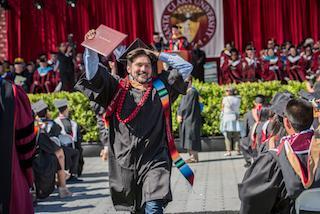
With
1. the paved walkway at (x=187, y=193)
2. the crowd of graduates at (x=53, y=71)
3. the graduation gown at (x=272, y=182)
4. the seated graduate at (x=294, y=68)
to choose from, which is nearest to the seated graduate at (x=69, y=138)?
the paved walkway at (x=187, y=193)

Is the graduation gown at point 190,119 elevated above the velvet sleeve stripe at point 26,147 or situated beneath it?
situated beneath

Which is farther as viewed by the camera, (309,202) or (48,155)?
(48,155)

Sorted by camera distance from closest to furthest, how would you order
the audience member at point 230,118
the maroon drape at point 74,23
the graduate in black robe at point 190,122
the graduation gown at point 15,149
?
the graduation gown at point 15,149, the graduate in black robe at point 190,122, the audience member at point 230,118, the maroon drape at point 74,23

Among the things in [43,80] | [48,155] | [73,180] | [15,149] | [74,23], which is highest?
[74,23]

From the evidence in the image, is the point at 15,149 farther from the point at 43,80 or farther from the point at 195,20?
the point at 195,20

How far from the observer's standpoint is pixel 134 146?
6.54m

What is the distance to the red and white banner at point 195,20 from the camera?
88.4 feet

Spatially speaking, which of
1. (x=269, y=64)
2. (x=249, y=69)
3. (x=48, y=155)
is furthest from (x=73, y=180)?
(x=269, y=64)

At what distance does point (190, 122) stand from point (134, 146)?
27.7 ft

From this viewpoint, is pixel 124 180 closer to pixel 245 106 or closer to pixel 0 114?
pixel 0 114

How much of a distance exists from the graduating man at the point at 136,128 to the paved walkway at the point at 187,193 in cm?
150

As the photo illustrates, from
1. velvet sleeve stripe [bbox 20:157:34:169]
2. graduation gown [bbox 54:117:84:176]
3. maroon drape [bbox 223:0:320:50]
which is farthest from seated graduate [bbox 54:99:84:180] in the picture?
maroon drape [bbox 223:0:320:50]

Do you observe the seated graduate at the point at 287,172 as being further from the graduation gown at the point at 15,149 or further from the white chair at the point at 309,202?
the graduation gown at the point at 15,149

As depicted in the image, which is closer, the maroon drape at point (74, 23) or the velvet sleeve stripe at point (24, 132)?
the velvet sleeve stripe at point (24, 132)
